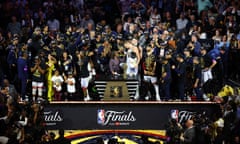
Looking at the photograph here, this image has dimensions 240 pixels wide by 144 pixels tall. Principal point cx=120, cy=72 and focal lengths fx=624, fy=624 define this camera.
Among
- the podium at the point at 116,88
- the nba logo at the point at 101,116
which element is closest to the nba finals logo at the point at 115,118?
the nba logo at the point at 101,116

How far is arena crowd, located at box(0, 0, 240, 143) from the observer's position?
64.4 ft

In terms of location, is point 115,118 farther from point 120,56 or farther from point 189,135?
point 189,135

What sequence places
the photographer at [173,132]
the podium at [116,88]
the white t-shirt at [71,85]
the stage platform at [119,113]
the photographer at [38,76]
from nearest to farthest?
1. the photographer at [173,132]
2. the stage platform at [119,113]
3. the podium at [116,88]
4. the photographer at [38,76]
5. the white t-shirt at [71,85]

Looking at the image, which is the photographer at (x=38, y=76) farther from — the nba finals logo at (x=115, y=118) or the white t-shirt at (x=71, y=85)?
the nba finals logo at (x=115, y=118)

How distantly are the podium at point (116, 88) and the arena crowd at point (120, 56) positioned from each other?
0.28 metres

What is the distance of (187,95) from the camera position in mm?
19922

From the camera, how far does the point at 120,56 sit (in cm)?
2019

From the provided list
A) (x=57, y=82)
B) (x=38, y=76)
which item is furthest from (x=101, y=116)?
(x=38, y=76)

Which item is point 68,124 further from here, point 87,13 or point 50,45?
point 87,13

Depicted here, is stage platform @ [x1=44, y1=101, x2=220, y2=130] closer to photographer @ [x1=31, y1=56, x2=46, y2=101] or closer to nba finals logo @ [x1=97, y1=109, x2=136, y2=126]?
nba finals logo @ [x1=97, y1=109, x2=136, y2=126]

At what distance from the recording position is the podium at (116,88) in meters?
19.0

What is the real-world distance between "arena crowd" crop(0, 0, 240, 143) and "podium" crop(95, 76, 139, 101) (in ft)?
0.93

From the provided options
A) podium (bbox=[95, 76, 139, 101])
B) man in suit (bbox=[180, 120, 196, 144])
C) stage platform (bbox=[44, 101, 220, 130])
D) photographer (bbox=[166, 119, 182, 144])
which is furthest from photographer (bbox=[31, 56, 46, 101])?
man in suit (bbox=[180, 120, 196, 144])

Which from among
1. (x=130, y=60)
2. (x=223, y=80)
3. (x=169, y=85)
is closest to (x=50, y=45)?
(x=130, y=60)
